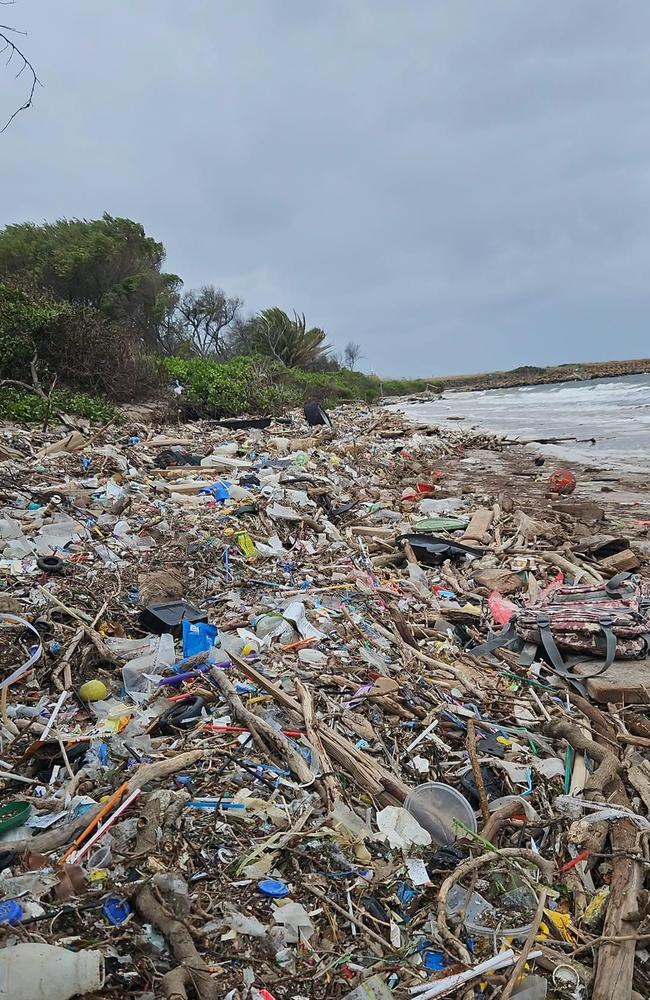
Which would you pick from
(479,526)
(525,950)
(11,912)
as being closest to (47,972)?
(11,912)

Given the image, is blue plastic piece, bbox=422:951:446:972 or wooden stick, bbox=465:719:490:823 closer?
blue plastic piece, bbox=422:951:446:972

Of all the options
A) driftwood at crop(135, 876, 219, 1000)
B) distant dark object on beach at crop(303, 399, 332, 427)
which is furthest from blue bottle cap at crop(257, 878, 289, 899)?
distant dark object on beach at crop(303, 399, 332, 427)

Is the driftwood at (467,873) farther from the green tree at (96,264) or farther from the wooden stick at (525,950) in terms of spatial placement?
the green tree at (96,264)

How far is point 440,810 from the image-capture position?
2.29 m

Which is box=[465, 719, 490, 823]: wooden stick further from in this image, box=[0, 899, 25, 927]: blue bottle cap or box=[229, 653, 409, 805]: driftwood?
box=[0, 899, 25, 927]: blue bottle cap

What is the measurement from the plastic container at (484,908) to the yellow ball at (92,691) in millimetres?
1689

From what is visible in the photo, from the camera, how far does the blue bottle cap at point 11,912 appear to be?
5.10 feet

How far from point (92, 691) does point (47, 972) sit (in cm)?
140

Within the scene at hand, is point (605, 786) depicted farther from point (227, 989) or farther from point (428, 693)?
point (227, 989)

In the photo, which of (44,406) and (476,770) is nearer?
(476,770)

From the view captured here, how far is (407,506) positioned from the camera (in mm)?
7844

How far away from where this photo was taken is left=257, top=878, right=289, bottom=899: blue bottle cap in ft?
6.01

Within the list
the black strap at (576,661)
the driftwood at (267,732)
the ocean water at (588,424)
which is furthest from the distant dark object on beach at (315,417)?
the driftwood at (267,732)

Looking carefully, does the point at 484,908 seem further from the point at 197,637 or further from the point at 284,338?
the point at 284,338
